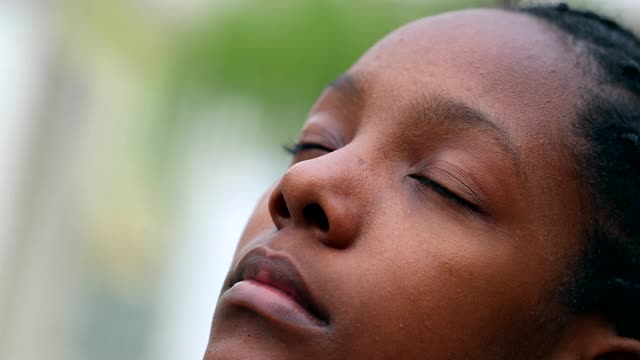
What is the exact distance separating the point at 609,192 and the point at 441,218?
0.77 ft

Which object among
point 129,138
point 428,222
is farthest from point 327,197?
point 129,138

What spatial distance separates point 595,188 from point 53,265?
163 inches

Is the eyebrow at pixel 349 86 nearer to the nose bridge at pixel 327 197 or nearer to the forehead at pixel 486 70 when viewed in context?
the forehead at pixel 486 70

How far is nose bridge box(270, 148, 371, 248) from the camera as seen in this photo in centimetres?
108

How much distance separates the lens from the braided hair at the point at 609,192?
1.20m

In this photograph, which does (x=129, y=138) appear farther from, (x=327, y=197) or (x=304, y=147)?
(x=327, y=197)

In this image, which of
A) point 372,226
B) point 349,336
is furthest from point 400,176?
point 349,336

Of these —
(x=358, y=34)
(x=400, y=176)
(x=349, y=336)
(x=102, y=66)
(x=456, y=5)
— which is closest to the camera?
(x=349, y=336)

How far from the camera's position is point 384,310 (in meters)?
1.07

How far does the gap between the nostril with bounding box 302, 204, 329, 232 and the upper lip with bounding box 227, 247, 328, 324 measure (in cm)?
6

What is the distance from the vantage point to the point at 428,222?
→ 3.70 ft

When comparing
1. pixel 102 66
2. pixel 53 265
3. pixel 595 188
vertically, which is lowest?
pixel 53 265

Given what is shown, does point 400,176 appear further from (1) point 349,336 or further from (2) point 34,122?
(2) point 34,122

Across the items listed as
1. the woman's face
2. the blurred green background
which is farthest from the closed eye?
the blurred green background
